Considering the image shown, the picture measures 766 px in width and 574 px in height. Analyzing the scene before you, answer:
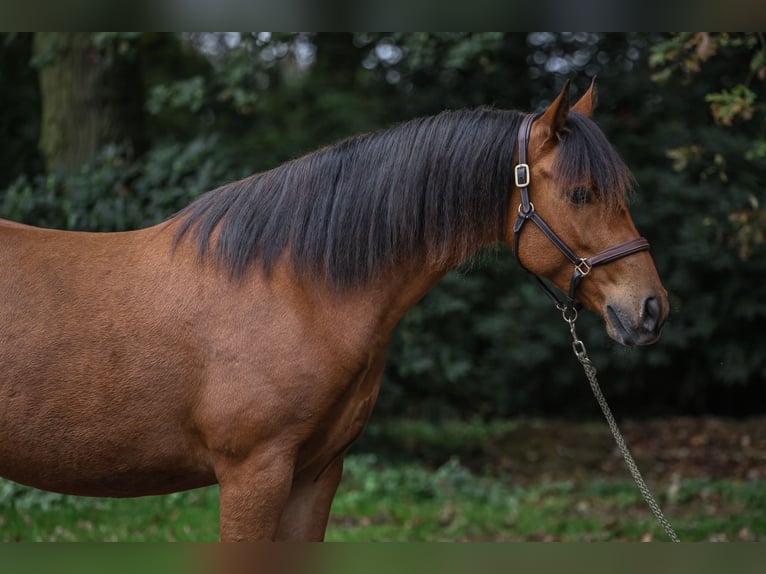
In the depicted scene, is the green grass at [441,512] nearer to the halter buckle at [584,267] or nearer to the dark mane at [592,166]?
the halter buckle at [584,267]

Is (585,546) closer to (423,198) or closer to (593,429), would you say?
(423,198)

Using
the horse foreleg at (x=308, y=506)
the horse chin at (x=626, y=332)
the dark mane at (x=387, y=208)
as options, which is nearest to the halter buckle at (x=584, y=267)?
the horse chin at (x=626, y=332)

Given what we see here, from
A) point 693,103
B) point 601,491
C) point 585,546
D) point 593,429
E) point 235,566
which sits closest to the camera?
point 585,546

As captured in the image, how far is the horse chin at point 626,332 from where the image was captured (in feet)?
8.80

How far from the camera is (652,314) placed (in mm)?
2688

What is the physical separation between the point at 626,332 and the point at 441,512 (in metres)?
3.59

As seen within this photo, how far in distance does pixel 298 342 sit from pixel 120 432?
0.68 meters

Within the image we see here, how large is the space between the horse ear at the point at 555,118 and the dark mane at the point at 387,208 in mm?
43

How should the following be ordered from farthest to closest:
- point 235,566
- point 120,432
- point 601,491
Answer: point 601,491, point 120,432, point 235,566

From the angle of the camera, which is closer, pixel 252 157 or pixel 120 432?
pixel 120 432

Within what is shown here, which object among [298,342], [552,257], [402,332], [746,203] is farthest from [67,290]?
[746,203]

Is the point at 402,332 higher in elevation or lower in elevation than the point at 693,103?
lower

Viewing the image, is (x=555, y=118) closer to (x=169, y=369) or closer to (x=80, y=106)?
(x=169, y=369)

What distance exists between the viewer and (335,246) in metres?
2.88
